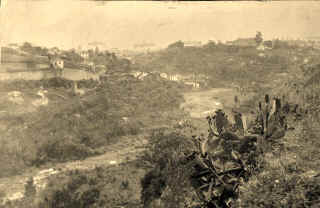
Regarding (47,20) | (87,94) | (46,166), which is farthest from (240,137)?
(47,20)

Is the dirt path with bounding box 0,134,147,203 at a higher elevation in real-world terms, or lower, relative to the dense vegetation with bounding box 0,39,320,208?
lower

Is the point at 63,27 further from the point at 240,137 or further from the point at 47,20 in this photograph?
the point at 240,137

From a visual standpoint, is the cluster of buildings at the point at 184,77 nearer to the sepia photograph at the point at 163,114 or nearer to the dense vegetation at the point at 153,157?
the sepia photograph at the point at 163,114

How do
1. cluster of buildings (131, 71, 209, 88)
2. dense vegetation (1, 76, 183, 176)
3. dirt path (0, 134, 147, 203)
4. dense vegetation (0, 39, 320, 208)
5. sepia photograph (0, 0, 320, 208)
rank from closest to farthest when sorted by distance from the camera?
1. dense vegetation (0, 39, 320, 208)
2. sepia photograph (0, 0, 320, 208)
3. dirt path (0, 134, 147, 203)
4. dense vegetation (1, 76, 183, 176)
5. cluster of buildings (131, 71, 209, 88)

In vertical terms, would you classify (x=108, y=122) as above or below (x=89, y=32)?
below

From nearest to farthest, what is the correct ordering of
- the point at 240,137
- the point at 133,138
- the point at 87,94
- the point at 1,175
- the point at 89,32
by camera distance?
the point at 240,137, the point at 1,175, the point at 133,138, the point at 87,94, the point at 89,32

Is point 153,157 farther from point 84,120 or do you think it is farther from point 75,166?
point 84,120

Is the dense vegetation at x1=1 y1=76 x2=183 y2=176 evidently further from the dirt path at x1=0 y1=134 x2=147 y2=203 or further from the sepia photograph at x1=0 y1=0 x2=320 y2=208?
the dirt path at x1=0 y1=134 x2=147 y2=203

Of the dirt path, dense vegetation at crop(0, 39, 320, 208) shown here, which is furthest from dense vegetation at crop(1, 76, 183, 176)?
the dirt path
